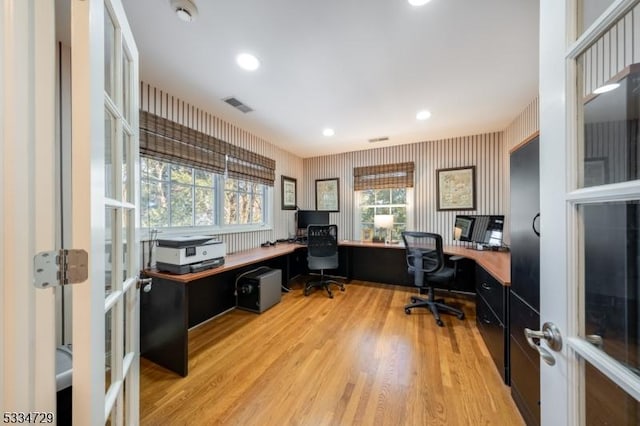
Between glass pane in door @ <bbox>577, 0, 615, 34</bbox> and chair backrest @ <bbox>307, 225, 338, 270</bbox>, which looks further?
chair backrest @ <bbox>307, 225, 338, 270</bbox>

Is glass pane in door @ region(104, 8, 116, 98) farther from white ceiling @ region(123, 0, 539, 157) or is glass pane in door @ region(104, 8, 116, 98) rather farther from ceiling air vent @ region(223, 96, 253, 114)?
ceiling air vent @ region(223, 96, 253, 114)

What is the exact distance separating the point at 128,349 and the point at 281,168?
138 inches

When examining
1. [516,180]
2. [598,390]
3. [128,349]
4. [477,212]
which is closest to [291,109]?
[516,180]

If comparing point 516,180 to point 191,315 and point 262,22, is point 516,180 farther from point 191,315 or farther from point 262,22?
point 191,315

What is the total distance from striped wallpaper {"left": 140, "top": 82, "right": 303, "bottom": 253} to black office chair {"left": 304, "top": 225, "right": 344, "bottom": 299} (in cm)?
84

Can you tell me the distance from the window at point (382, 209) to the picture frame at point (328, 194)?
46cm

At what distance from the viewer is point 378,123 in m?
3.04

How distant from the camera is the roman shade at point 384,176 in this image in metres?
3.93

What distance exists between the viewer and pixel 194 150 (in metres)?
2.57

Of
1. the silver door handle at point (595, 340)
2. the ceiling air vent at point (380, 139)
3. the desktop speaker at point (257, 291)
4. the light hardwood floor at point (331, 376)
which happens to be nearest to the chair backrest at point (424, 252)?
the light hardwood floor at point (331, 376)

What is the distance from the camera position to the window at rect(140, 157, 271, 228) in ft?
7.45

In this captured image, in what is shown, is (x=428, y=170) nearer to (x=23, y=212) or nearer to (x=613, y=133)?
(x=613, y=133)

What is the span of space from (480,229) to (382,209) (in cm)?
153

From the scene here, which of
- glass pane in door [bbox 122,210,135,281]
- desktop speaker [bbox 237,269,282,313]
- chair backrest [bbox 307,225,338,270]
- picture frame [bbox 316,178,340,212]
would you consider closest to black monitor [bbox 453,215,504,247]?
chair backrest [bbox 307,225,338,270]
